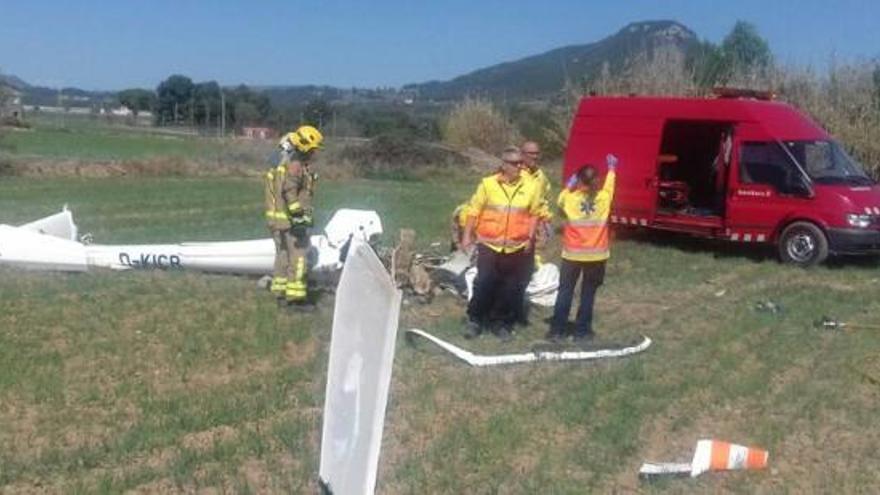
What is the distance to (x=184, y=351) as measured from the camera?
31.8ft

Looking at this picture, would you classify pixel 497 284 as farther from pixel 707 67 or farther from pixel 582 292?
pixel 707 67

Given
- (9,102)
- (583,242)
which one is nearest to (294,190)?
(583,242)

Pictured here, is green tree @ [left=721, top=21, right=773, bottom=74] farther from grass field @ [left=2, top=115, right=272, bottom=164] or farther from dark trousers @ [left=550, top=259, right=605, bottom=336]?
dark trousers @ [left=550, top=259, right=605, bottom=336]

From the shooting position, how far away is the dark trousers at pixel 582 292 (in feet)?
35.1

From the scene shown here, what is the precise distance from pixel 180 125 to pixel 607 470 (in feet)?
200

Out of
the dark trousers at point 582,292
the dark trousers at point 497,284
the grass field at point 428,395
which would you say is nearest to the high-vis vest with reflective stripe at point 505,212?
the dark trousers at point 497,284

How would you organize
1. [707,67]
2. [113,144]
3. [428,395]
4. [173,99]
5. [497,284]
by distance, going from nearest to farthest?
[428,395] → [497,284] → [707,67] → [113,144] → [173,99]

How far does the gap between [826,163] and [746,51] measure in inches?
1253

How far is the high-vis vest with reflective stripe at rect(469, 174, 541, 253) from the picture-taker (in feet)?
35.0

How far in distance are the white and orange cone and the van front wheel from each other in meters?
9.28

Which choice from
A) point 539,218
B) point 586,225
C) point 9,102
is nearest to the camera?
point 586,225

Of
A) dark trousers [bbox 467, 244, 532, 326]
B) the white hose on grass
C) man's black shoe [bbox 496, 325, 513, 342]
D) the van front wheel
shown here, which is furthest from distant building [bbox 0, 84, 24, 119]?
the white hose on grass

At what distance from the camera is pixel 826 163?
673 inches

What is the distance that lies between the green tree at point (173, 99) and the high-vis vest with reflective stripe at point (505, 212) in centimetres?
5709
